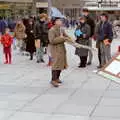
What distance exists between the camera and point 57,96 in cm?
1029

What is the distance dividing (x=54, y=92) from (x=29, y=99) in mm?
1017

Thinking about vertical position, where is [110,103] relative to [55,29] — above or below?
below

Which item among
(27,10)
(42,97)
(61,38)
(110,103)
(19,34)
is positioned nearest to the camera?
(110,103)

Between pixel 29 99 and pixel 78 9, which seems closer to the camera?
pixel 29 99

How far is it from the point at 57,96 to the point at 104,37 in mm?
5058

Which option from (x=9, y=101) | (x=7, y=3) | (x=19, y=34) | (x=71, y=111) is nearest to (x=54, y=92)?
(x=9, y=101)

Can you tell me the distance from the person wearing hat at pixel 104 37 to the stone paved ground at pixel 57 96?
73cm

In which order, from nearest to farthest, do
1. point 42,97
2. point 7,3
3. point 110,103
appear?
point 110,103 < point 42,97 < point 7,3

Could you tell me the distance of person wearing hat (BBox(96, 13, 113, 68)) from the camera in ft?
49.0

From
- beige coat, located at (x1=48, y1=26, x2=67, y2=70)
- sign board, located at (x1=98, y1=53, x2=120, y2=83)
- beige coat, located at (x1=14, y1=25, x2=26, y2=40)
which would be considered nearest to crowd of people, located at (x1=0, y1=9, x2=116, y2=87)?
beige coat, located at (x1=48, y1=26, x2=67, y2=70)

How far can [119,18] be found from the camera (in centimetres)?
5291

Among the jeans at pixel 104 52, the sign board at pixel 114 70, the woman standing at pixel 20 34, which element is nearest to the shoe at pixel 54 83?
the sign board at pixel 114 70

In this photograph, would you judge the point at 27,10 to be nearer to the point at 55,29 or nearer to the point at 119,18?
the point at 119,18

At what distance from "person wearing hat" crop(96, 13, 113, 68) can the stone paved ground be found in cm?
73
